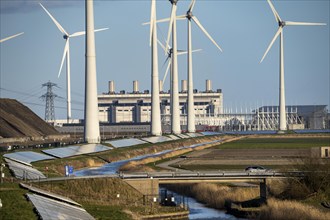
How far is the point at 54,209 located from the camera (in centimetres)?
4941

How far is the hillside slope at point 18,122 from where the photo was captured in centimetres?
14450

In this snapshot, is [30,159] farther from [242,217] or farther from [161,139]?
[161,139]

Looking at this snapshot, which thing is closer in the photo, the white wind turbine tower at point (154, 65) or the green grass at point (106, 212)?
the green grass at point (106, 212)

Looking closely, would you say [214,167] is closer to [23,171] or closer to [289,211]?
[23,171]

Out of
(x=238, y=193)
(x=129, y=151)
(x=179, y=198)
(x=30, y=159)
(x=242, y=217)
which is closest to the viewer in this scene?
(x=242, y=217)

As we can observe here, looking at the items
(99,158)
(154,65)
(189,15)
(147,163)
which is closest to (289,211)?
(99,158)

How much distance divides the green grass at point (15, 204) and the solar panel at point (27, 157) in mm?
27635

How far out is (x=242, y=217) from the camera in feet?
229

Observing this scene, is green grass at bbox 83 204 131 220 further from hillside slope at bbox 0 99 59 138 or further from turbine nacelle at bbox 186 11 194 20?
turbine nacelle at bbox 186 11 194 20

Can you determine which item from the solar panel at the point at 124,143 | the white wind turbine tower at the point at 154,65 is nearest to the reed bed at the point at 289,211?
the solar panel at the point at 124,143

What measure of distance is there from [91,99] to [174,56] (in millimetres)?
58168

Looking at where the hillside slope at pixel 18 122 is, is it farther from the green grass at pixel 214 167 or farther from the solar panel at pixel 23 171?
the solar panel at pixel 23 171

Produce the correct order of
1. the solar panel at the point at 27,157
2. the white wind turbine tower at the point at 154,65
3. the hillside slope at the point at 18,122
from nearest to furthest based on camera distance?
the solar panel at the point at 27,157 → the white wind turbine tower at the point at 154,65 → the hillside slope at the point at 18,122

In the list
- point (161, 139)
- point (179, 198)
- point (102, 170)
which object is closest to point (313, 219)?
point (179, 198)
